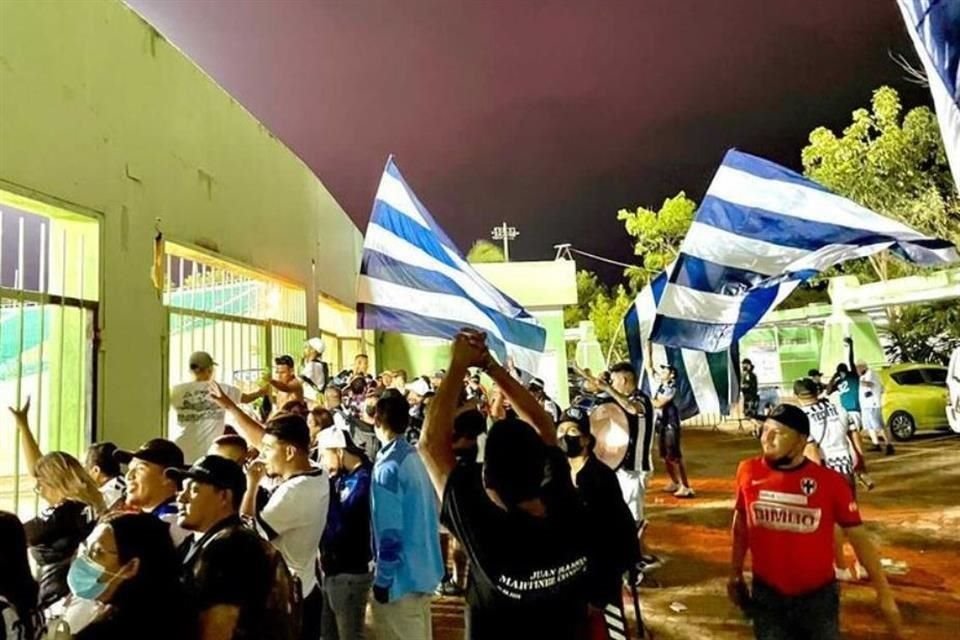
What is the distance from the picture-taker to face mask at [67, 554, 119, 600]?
1.87m

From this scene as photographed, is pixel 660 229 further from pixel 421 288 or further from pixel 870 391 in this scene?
pixel 421 288

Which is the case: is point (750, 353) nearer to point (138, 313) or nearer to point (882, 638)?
point (882, 638)

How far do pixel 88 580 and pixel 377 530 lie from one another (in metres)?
1.83

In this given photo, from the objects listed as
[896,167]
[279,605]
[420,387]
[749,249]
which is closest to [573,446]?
[279,605]

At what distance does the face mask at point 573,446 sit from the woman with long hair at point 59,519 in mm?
2201

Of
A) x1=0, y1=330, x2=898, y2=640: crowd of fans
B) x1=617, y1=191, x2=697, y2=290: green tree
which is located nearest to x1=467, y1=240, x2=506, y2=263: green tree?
x1=617, y1=191, x2=697, y2=290: green tree

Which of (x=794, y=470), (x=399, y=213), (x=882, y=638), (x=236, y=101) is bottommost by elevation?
(x=882, y=638)

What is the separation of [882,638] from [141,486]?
15.6 feet

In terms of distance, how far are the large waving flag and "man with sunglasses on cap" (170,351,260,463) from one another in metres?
4.32

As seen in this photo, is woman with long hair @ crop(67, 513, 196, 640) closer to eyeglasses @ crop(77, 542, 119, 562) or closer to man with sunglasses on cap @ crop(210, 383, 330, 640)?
eyeglasses @ crop(77, 542, 119, 562)

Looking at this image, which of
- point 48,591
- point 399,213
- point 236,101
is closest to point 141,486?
point 48,591

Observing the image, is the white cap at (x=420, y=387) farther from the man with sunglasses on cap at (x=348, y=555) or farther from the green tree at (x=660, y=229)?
the green tree at (x=660, y=229)

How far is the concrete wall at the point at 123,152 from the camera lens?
15.4 feet

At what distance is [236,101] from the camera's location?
8328 mm
